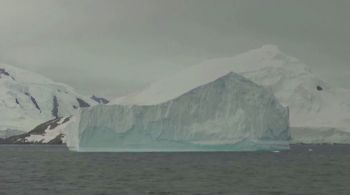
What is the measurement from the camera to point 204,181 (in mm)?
31188

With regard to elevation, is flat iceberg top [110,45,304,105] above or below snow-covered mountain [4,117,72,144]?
above

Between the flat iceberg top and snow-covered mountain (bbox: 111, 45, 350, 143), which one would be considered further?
snow-covered mountain (bbox: 111, 45, 350, 143)

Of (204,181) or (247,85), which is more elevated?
(247,85)

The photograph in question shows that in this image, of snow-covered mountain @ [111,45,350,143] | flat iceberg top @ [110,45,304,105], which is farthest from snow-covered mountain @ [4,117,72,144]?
flat iceberg top @ [110,45,304,105]

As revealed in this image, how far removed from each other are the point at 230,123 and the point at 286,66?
3595 centimetres

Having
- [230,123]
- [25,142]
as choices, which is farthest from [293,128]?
[25,142]

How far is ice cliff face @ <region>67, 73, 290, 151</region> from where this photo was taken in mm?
55844

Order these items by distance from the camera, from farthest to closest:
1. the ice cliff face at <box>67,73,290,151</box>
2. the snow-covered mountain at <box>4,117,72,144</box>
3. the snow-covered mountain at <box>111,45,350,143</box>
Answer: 1. the snow-covered mountain at <box>4,117,72,144</box>
2. the snow-covered mountain at <box>111,45,350,143</box>
3. the ice cliff face at <box>67,73,290,151</box>

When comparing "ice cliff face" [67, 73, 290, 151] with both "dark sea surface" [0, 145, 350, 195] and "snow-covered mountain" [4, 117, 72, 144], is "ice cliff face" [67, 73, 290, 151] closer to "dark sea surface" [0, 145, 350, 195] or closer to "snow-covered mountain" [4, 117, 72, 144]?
"dark sea surface" [0, 145, 350, 195]

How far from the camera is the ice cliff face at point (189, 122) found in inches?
2199

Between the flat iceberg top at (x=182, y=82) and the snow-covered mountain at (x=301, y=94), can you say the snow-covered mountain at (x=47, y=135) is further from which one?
Result: the flat iceberg top at (x=182, y=82)

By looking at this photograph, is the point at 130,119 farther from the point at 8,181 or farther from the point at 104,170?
the point at 8,181

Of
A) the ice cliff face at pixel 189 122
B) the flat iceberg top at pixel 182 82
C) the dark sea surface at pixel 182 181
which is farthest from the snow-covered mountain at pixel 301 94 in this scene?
the dark sea surface at pixel 182 181

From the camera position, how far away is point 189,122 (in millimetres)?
55812
